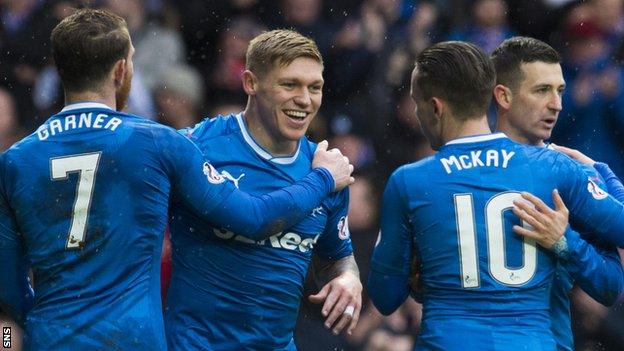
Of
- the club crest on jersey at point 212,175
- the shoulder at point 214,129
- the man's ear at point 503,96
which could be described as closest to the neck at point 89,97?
the club crest on jersey at point 212,175

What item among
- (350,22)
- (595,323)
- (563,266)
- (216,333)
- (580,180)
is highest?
(350,22)

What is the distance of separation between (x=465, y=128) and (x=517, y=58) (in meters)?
0.78

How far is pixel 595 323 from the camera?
27.3 ft

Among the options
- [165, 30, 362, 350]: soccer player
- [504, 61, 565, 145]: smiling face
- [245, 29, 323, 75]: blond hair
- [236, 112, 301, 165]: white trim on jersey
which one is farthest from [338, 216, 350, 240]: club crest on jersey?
[504, 61, 565, 145]: smiling face

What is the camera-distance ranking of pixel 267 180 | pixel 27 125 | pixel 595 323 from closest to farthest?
pixel 267 180 < pixel 27 125 < pixel 595 323

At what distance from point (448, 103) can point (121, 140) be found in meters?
1.35

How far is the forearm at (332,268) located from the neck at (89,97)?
54.4 inches

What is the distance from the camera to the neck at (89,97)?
464 cm

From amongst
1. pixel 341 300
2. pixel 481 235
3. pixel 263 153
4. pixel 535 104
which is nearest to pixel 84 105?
pixel 263 153

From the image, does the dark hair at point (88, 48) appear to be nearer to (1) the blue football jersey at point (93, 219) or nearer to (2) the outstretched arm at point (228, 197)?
(1) the blue football jersey at point (93, 219)

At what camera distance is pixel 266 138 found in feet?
17.2

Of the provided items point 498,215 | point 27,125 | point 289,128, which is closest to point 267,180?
point 289,128

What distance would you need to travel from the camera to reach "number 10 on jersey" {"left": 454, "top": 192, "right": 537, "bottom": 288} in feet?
15.1

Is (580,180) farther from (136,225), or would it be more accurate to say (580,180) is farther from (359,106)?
(359,106)
